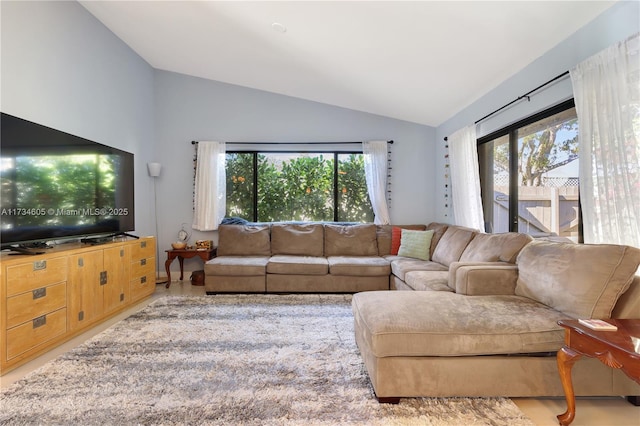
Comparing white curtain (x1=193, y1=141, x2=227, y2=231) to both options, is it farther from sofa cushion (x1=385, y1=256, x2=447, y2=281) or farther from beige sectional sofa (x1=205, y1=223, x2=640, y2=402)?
beige sectional sofa (x1=205, y1=223, x2=640, y2=402)

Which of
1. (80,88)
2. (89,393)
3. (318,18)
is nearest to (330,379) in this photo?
(89,393)

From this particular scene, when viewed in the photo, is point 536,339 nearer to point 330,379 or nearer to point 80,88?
point 330,379

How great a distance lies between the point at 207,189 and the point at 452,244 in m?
3.31

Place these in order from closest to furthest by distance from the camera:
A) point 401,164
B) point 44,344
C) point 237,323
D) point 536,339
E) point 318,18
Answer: point 536,339
point 44,344
point 318,18
point 237,323
point 401,164

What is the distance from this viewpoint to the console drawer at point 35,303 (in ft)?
6.57

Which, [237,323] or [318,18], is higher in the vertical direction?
[318,18]

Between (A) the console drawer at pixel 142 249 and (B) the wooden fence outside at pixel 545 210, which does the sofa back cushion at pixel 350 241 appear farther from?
(A) the console drawer at pixel 142 249

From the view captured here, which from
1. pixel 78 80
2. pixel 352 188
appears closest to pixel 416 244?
pixel 352 188

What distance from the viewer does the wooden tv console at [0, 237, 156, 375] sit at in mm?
1996

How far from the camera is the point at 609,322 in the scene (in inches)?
56.0

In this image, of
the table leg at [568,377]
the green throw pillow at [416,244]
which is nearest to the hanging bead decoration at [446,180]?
the green throw pillow at [416,244]

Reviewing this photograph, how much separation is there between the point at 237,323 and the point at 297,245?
5.21 ft

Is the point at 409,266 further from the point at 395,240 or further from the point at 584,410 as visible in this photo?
the point at 584,410

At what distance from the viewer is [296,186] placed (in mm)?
4676
